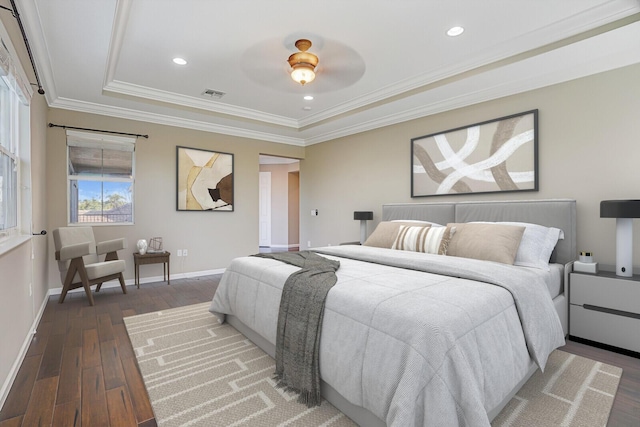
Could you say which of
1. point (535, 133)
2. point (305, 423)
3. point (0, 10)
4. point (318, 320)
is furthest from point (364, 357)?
point (535, 133)

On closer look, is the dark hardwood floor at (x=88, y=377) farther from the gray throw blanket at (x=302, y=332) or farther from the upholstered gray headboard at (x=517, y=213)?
the upholstered gray headboard at (x=517, y=213)

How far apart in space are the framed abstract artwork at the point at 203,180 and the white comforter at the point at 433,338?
138 inches

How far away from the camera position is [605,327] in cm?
259

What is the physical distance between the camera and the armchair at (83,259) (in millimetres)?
3596

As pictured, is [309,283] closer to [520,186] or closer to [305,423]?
[305,423]

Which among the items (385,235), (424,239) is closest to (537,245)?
(424,239)

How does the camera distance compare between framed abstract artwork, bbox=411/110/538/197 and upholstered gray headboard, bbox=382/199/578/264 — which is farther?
framed abstract artwork, bbox=411/110/538/197

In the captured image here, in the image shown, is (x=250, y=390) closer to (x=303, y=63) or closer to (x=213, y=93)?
(x=303, y=63)

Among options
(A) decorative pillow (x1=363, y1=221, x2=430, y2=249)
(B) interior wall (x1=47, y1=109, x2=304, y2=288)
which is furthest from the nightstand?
(B) interior wall (x1=47, y1=109, x2=304, y2=288)

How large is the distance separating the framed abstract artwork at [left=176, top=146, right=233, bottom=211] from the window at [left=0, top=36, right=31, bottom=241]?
7.43 ft

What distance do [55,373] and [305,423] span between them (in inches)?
70.4

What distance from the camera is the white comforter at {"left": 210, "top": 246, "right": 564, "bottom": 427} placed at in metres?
1.29

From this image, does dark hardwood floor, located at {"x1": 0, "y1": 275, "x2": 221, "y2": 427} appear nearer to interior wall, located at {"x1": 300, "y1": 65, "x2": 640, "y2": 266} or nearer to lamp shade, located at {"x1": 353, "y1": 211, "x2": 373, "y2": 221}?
lamp shade, located at {"x1": 353, "y1": 211, "x2": 373, "y2": 221}

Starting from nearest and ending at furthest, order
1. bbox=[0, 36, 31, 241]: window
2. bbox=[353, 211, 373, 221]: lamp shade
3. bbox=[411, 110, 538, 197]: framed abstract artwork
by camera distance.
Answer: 1. bbox=[0, 36, 31, 241]: window
2. bbox=[411, 110, 538, 197]: framed abstract artwork
3. bbox=[353, 211, 373, 221]: lamp shade
